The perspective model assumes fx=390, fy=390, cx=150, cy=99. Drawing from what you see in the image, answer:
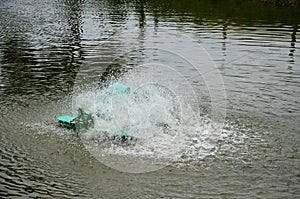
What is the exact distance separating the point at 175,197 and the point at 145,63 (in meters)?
10.8

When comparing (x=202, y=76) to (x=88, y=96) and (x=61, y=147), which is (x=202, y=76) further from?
(x=61, y=147)

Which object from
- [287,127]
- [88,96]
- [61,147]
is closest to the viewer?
[61,147]

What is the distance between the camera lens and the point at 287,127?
10.9m

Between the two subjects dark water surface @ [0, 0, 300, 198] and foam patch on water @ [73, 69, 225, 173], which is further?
foam patch on water @ [73, 69, 225, 173]

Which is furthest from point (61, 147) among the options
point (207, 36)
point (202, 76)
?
point (207, 36)

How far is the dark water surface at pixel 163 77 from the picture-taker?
326 inches

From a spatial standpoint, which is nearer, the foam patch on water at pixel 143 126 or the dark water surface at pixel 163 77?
the dark water surface at pixel 163 77

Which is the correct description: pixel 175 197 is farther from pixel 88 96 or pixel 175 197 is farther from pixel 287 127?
pixel 88 96

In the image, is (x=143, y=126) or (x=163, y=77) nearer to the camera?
(x=143, y=126)

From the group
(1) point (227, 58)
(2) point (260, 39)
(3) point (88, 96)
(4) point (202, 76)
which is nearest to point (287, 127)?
(4) point (202, 76)

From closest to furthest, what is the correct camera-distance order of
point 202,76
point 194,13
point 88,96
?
point 88,96
point 202,76
point 194,13

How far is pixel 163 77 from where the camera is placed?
52.2 ft

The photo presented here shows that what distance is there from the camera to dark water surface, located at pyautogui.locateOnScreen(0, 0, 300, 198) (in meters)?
8.29

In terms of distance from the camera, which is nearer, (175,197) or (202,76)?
(175,197)
